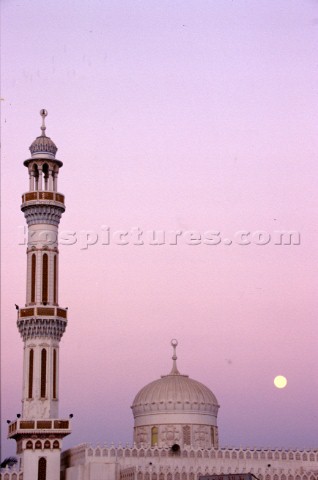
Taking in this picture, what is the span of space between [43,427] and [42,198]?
16.3 meters

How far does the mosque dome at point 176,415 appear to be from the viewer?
69.9m

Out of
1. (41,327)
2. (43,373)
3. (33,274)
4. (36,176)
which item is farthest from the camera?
(36,176)

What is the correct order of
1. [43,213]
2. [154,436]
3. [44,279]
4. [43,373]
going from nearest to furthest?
[43,373]
[44,279]
[43,213]
[154,436]

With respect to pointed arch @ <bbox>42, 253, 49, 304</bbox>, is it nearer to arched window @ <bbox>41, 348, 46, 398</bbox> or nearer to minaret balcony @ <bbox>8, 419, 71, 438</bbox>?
arched window @ <bbox>41, 348, 46, 398</bbox>

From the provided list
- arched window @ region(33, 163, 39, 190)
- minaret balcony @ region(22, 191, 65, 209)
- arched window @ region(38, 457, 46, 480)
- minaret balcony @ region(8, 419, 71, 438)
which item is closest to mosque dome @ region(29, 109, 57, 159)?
arched window @ region(33, 163, 39, 190)

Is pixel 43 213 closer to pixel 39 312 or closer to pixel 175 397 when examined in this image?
pixel 39 312

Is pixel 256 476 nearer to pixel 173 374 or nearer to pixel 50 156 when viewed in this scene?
pixel 173 374

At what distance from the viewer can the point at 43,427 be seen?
64.1 m

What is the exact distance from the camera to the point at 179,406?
70688 millimetres

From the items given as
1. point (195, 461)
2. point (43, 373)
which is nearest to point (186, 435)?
point (195, 461)

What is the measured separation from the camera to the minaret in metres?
63.9

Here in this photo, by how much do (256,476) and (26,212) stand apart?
24.8 m

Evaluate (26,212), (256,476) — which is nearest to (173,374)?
(256,476)

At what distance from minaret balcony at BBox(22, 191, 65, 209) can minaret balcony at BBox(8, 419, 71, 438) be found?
51.0ft
